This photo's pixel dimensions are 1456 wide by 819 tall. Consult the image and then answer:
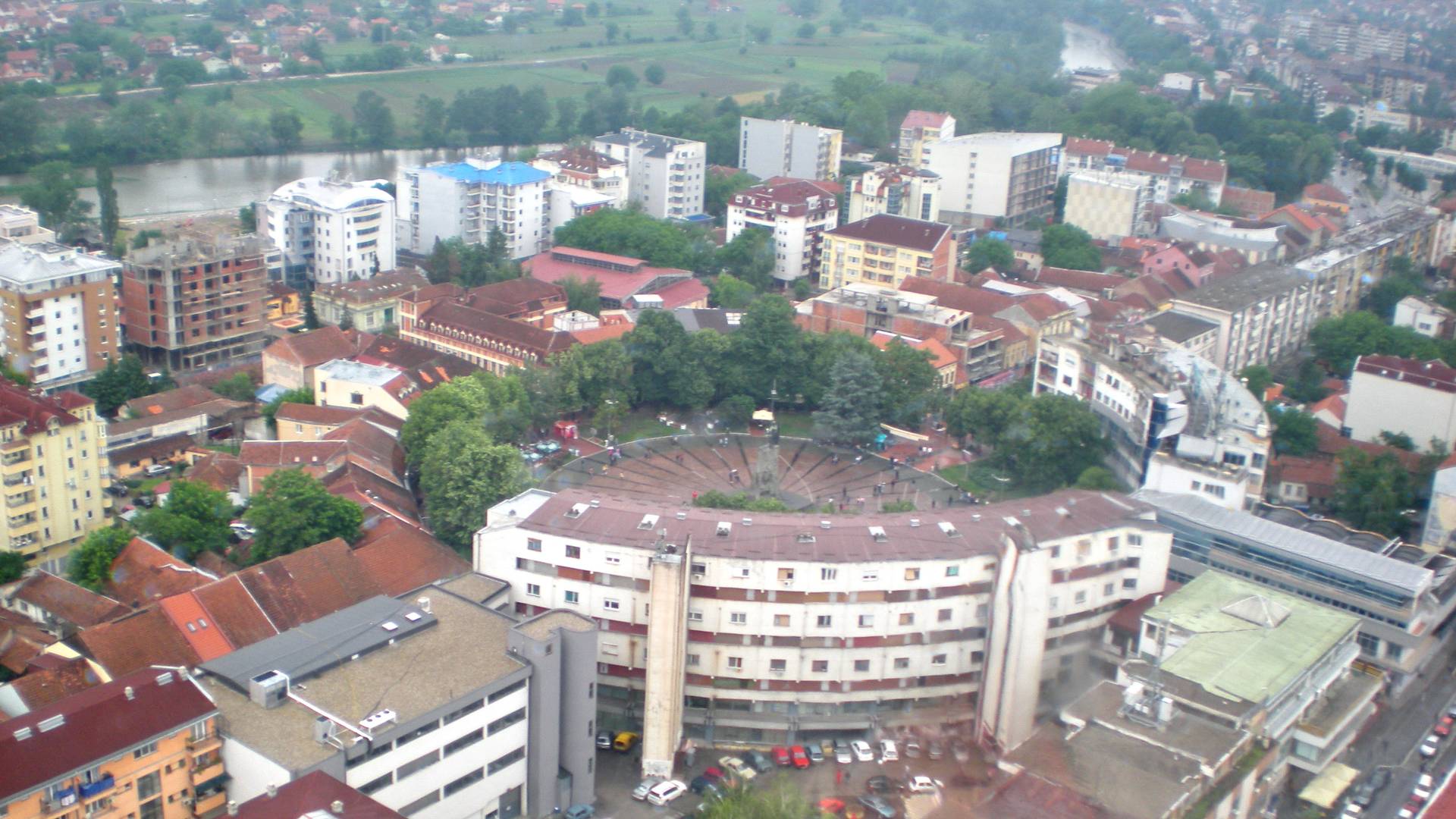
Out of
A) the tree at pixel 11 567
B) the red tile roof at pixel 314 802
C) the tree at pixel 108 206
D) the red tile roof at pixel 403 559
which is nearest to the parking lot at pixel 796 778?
the red tile roof at pixel 314 802

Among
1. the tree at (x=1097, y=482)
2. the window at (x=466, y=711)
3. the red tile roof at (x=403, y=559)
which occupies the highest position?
the window at (x=466, y=711)

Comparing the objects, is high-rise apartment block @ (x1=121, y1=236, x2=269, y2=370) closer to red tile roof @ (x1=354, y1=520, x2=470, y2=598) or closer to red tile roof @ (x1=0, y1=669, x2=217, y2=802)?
red tile roof @ (x1=354, y1=520, x2=470, y2=598)

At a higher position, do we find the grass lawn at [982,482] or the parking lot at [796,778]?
the grass lawn at [982,482]

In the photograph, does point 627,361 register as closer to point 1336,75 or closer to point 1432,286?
point 1432,286

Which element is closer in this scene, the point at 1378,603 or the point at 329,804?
the point at 329,804

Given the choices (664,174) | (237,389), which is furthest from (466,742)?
(664,174)

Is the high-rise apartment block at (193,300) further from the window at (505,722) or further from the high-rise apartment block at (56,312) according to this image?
the window at (505,722)

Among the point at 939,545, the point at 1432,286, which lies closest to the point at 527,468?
the point at 939,545
